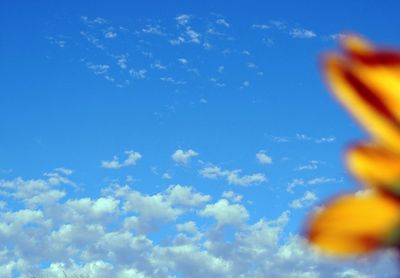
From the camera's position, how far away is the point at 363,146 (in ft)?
1.03

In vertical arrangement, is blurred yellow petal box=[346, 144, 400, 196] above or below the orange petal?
below

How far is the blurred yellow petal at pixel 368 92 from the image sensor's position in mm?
298

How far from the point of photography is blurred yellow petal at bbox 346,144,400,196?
294 millimetres

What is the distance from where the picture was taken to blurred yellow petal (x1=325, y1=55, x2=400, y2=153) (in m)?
0.30

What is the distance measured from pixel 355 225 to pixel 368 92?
52mm

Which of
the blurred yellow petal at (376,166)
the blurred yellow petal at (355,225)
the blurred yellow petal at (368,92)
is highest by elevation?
the blurred yellow petal at (368,92)

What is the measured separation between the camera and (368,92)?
0.30 metres

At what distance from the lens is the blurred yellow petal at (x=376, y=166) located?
29 cm

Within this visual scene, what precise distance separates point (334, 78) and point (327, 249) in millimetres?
66

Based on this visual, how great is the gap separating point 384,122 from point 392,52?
0.03 metres

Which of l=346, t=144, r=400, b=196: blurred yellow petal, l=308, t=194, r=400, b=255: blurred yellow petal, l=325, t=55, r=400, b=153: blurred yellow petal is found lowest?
l=308, t=194, r=400, b=255: blurred yellow petal

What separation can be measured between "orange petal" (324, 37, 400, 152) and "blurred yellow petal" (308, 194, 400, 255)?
0.08 ft

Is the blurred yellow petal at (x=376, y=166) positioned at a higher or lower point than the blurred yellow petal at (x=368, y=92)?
lower

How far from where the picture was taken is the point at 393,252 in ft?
0.97
